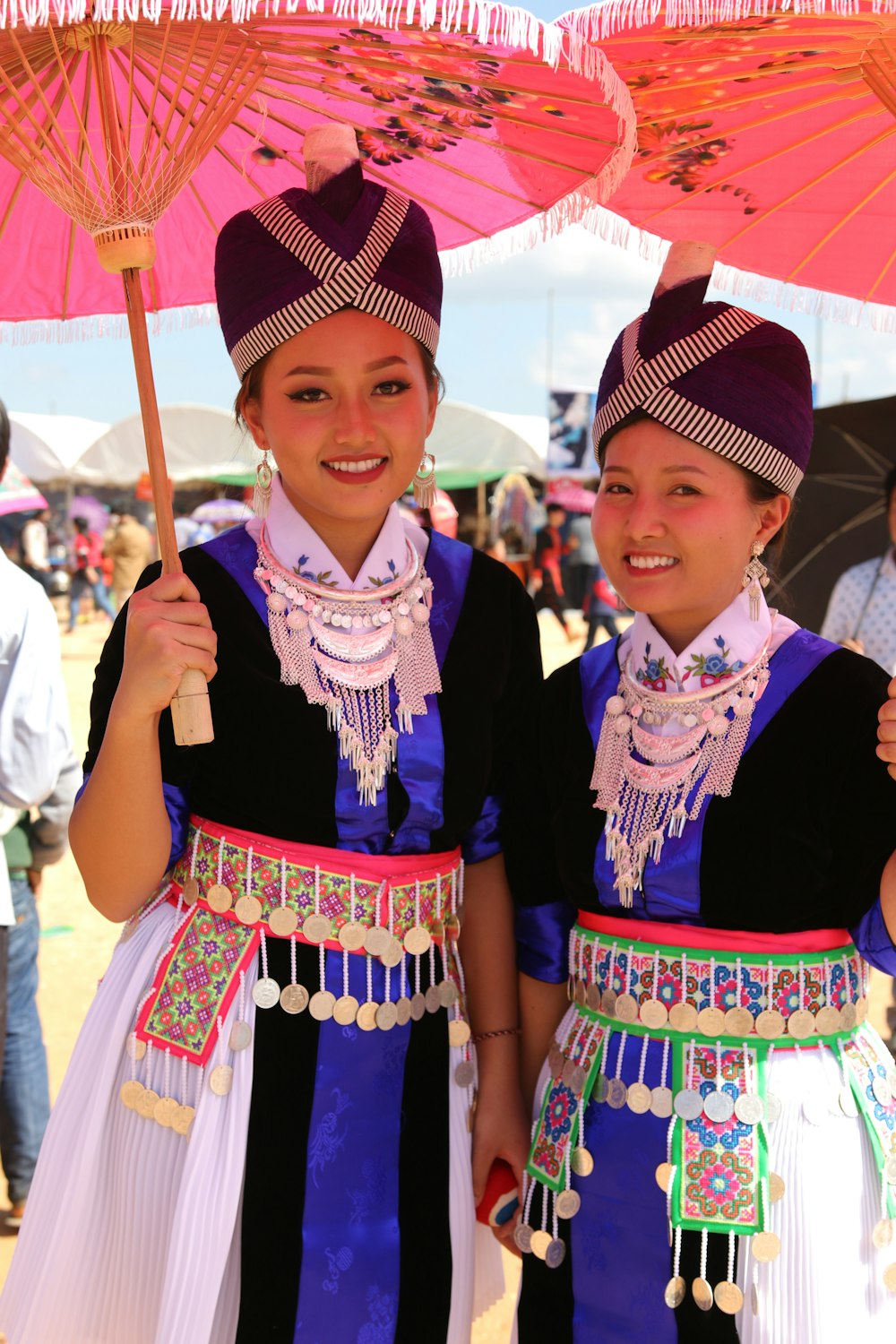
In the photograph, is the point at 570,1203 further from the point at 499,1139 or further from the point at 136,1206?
the point at 136,1206

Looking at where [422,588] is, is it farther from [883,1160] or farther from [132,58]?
[883,1160]

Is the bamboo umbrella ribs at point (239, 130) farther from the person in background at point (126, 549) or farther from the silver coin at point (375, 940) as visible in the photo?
the person in background at point (126, 549)

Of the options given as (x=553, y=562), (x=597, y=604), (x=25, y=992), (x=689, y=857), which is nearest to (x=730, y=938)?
(x=689, y=857)

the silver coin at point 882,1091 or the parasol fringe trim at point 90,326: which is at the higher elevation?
the parasol fringe trim at point 90,326

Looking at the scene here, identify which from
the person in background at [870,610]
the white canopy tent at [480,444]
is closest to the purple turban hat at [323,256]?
the person in background at [870,610]

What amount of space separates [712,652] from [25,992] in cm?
280

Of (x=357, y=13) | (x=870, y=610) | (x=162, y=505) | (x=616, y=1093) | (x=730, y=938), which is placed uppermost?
(x=357, y=13)

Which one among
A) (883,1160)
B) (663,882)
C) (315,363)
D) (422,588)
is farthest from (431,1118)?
(315,363)

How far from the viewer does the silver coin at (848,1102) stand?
1.95m

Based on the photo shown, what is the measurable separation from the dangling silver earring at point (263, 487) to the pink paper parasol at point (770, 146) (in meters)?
0.85

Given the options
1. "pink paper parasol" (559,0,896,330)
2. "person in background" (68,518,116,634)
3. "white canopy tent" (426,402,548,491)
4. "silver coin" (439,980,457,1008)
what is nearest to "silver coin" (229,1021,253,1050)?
"silver coin" (439,980,457,1008)

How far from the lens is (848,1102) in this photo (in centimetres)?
195

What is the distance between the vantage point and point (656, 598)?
2.04m

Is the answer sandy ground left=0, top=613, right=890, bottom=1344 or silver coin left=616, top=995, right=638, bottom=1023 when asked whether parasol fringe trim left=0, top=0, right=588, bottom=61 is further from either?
sandy ground left=0, top=613, right=890, bottom=1344
